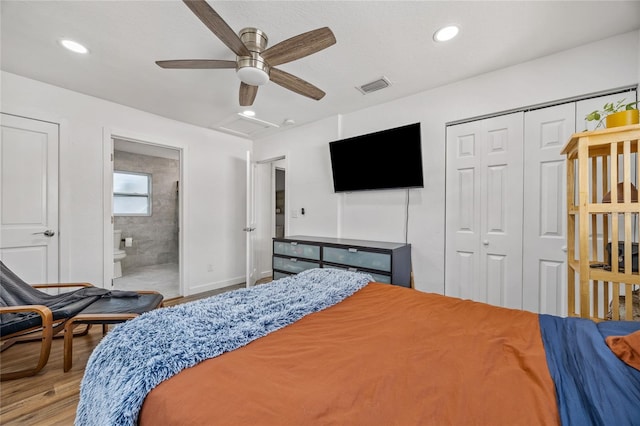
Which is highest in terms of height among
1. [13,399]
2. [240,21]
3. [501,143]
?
[240,21]

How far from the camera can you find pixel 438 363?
90cm

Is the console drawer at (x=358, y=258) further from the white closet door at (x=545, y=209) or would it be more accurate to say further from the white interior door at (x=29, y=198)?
the white interior door at (x=29, y=198)

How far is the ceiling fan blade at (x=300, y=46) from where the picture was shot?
62.1 inches

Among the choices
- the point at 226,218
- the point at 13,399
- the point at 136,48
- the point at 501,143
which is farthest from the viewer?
the point at 226,218

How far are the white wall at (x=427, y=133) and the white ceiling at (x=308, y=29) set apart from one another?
4.7 inches

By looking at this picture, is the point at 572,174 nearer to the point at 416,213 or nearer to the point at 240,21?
the point at 416,213

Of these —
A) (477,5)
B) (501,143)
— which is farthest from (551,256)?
(477,5)

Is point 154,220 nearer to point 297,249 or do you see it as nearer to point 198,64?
point 297,249

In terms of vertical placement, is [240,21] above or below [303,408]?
above

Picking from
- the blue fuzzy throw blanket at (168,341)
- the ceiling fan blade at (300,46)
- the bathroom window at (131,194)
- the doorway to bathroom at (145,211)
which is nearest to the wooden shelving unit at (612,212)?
the blue fuzzy throw blanket at (168,341)

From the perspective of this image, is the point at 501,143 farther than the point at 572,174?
Yes

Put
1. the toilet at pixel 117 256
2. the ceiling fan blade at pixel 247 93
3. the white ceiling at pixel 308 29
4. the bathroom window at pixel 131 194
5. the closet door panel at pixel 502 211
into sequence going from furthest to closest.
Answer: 1. the bathroom window at pixel 131 194
2. the toilet at pixel 117 256
3. the closet door panel at pixel 502 211
4. the ceiling fan blade at pixel 247 93
5. the white ceiling at pixel 308 29

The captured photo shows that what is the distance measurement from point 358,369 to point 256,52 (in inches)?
77.6

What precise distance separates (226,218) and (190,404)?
3.86 m
